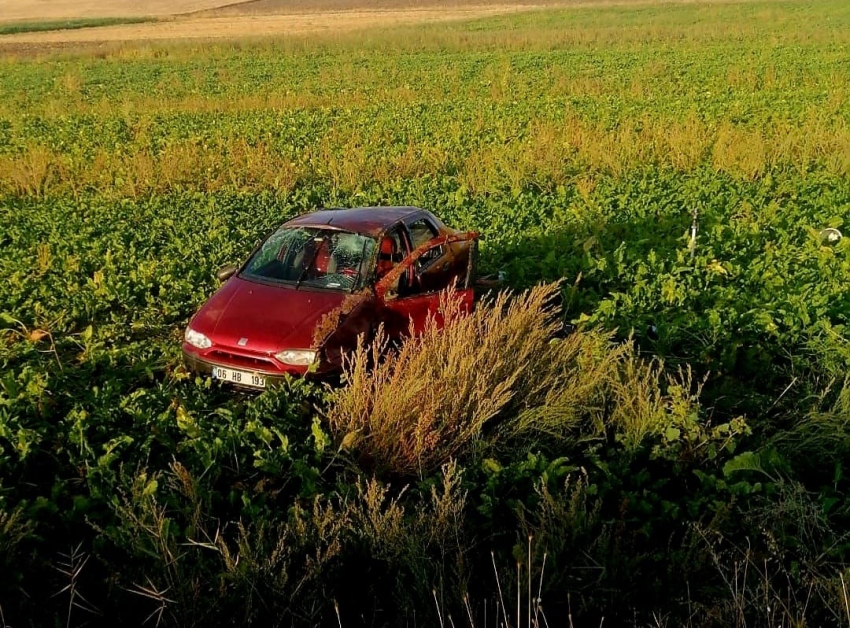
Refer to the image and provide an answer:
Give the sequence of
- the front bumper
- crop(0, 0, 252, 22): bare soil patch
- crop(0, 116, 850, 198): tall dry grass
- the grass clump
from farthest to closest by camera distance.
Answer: crop(0, 0, 252, 22): bare soil patch, the grass clump, crop(0, 116, 850, 198): tall dry grass, the front bumper

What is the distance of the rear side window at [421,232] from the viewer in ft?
26.6

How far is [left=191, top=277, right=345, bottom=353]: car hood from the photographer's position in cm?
654

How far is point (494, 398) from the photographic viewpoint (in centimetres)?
558

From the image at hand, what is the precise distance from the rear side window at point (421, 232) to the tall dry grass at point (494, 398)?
2023 millimetres

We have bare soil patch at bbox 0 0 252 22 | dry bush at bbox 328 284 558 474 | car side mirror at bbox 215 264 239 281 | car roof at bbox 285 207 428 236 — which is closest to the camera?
dry bush at bbox 328 284 558 474

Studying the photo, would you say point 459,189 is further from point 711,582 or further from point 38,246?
point 711,582

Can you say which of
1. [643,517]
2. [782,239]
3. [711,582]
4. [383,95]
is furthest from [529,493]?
[383,95]

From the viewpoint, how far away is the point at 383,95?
25406mm

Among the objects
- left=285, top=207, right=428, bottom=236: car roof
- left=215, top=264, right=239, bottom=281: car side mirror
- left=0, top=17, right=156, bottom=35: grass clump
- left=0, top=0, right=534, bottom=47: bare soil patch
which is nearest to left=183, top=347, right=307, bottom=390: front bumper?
left=215, top=264, right=239, bottom=281: car side mirror

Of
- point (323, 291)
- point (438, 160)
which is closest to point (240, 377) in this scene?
point (323, 291)

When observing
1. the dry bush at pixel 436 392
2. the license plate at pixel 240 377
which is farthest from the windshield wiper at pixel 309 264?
the dry bush at pixel 436 392

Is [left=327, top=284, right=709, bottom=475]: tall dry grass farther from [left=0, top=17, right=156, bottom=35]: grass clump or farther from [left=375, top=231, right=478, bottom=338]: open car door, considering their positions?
[left=0, top=17, right=156, bottom=35]: grass clump

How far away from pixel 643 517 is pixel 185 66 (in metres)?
36.0

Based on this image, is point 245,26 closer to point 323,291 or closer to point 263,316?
point 323,291
